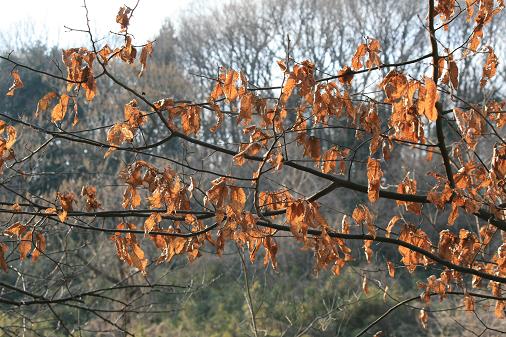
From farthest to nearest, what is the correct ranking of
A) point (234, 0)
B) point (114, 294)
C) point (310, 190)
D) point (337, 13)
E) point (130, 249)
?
1. point (234, 0)
2. point (337, 13)
3. point (310, 190)
4. point (114, 294)
5. point (130, 249)

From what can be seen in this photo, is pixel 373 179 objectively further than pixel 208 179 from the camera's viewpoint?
No

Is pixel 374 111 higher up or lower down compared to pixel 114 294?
higher up

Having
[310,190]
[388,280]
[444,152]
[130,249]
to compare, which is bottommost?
[388,280]

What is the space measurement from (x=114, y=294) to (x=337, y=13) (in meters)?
15.4

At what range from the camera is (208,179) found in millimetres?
10812

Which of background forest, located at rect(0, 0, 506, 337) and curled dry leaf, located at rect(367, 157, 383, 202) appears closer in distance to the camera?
curled dry leaf, located at rect(367, 157, 383, 202)

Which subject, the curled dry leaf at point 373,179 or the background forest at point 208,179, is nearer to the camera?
the curled dry leaf at point 373,179

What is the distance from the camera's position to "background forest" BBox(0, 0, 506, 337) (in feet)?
21.6

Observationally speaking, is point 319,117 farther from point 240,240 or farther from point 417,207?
point 417,207

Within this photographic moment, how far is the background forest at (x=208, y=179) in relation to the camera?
6595 millimetres

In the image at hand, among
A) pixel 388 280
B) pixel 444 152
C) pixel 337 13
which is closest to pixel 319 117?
pixel 444 152

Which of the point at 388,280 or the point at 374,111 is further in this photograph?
the point at 388,280

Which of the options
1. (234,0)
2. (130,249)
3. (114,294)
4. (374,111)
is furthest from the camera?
(234,0)

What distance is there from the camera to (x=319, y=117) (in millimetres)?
2762
